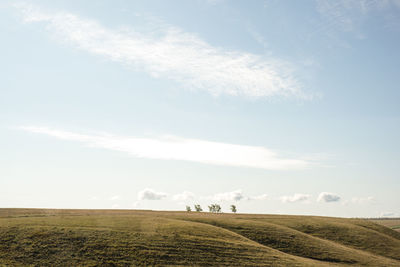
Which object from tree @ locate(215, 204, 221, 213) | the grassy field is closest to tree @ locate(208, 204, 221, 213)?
tree @ locate(215, 204, 221, 213)

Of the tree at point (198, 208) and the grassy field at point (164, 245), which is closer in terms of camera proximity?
the grassy field at point (164, 245)

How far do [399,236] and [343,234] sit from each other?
21.4 metres

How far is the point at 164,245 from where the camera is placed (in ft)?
149

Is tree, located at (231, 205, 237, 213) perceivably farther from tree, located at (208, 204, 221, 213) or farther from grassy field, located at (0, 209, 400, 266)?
grassy field, located at (0, 209, 400, 266)

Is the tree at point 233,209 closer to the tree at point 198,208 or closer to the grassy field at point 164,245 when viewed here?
the tree at point 198,208

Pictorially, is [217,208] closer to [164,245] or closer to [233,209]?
[233,209]

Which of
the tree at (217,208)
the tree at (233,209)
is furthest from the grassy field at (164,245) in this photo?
the tree at (217,208)

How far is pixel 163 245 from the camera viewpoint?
45.2m

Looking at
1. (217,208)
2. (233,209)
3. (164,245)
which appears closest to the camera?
(164,245)

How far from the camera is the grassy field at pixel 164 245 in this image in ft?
130

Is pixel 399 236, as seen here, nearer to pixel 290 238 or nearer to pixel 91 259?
pixel 290 238

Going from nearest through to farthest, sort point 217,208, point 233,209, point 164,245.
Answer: point 164,245 < point 233,209 < point 217,208

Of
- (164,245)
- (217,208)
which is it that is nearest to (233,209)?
(217,208)

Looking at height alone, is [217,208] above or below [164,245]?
above
